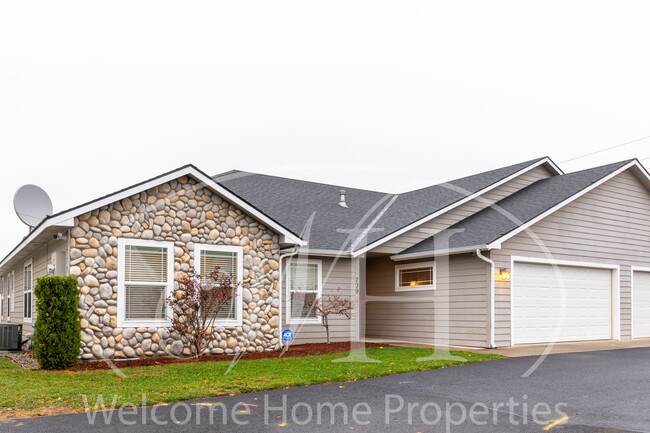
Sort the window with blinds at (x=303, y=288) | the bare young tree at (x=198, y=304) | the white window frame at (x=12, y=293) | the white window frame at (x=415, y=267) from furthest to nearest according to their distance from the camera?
the white window frame at (x=12, y=293)
the white window frame at (x=415, y=267)
the window with blinds at (x=303, y=288)
the bare young tree at (x=198, y=304)

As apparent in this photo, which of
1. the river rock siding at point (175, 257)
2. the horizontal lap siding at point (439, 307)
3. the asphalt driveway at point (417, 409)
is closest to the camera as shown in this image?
the asphalt driveway at point (417, 409)

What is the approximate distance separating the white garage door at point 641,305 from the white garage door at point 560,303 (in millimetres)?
1251

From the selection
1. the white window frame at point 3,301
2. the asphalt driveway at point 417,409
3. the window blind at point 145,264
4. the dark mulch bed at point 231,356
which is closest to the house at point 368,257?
the window blind at point 145,264

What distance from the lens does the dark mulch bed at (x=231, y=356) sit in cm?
1166

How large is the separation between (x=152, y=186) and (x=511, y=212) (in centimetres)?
999

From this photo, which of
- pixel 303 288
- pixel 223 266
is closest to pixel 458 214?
pixel 303 288

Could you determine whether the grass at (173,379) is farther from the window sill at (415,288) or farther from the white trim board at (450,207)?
the white trim board at (450,207)

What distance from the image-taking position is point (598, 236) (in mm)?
18078

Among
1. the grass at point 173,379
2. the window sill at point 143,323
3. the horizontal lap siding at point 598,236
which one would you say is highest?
the horizontal lap siding at point 598,236

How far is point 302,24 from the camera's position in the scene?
18.6m

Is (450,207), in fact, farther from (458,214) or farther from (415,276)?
(415,276)

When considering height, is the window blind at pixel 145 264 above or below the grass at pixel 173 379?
above

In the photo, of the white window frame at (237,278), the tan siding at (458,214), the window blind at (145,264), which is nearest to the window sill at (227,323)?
the white window frame at (237,278)

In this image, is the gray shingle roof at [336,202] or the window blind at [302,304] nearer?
the window blind at [302,304]
